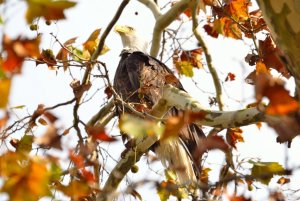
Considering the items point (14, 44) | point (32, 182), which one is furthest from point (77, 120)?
point (32, 182)

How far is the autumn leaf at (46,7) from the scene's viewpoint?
4.81ft

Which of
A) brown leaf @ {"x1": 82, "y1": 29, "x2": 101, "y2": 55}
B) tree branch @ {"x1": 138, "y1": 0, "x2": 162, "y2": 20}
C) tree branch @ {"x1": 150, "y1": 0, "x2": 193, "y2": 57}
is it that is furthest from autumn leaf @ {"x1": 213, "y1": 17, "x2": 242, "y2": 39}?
brown leaf @ {"x1": 82, "y1": 29, "x2": 101, "y2": 55}

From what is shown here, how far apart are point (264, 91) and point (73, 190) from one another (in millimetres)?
880

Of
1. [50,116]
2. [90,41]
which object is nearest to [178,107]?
[90,41]

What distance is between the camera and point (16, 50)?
1.79 m

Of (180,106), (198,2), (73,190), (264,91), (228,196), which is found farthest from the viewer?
(198,2)

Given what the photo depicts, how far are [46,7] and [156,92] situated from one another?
355cm

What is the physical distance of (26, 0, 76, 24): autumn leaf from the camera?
57.7 inches

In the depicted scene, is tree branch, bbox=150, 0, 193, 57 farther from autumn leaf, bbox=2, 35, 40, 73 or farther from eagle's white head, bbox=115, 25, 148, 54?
autumn leaf, bbox=2, 35, 40, 73

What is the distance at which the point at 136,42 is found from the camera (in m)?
7.38

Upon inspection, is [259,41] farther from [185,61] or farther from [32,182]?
[32,182]

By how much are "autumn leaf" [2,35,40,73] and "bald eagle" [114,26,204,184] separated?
8.60 feet

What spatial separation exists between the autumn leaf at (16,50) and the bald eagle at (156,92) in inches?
103

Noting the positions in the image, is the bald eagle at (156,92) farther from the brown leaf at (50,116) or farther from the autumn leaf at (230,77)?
the brown leaf at (50,116)
